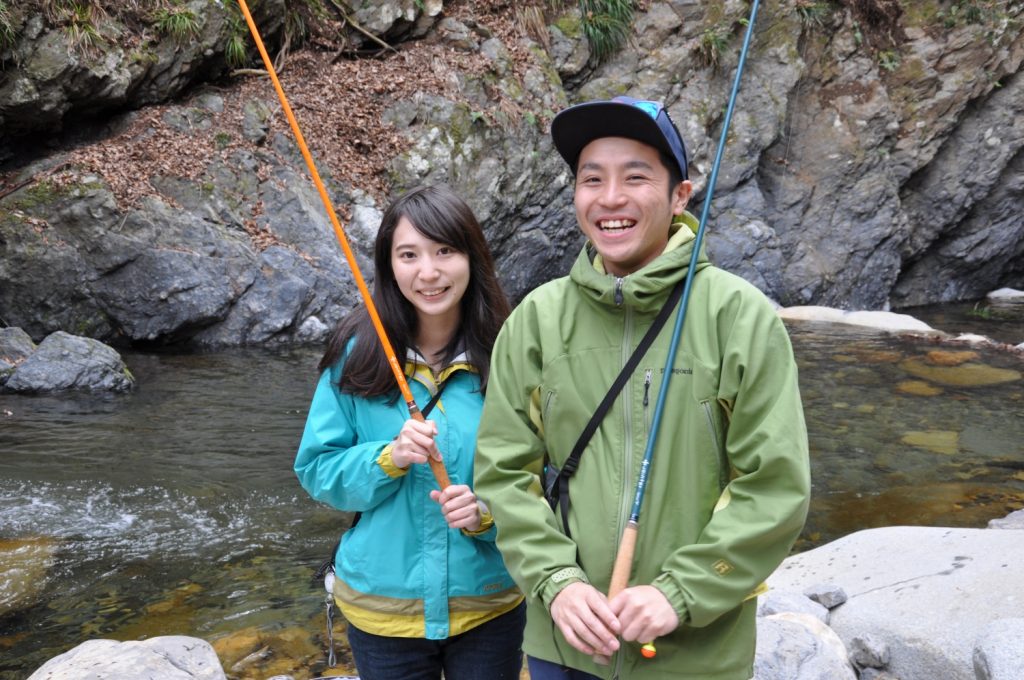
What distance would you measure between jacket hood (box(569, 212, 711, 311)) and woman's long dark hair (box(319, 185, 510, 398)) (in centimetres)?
52

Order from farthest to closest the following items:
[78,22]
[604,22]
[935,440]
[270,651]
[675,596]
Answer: [604,22]
[78,22]
[935,440]
[270,651]
[675,596]

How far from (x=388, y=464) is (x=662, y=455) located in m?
0.69

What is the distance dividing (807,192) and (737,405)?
16.1 m

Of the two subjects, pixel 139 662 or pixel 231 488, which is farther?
pixel 231 488

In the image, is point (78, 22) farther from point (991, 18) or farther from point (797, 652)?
point (991, 18)

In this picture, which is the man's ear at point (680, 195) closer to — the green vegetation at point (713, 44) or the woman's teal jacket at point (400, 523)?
the woman's teal jacket at point (400, 523)

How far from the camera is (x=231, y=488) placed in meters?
6.25

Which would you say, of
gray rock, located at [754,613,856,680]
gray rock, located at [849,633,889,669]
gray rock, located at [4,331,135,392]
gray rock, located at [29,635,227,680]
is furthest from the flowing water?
gray rock, located at [849,633,889,669]

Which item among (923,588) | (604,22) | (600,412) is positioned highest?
(604,22)

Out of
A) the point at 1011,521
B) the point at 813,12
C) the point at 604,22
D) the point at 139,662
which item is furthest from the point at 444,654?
the point at 813,12

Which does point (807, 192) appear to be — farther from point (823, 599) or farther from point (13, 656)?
point (13, 656)

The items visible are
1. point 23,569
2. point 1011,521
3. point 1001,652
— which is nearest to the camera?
point 1001,652

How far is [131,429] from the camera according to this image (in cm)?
735

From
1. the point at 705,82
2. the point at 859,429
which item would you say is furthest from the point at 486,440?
the point at 705,82
